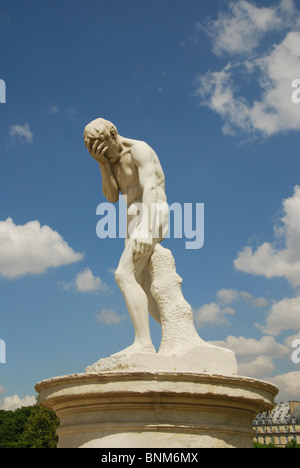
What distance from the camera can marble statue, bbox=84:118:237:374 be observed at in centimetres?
554

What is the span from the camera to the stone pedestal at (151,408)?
4645mm

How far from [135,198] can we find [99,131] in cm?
107

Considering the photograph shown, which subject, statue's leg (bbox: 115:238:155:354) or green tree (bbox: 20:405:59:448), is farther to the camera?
green tree (bbox: 20:405:59:448)

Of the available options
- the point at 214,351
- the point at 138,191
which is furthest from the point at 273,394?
the point at 138,191

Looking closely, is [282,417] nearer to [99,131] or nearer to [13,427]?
[13,427]

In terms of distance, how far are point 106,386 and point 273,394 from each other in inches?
87.7

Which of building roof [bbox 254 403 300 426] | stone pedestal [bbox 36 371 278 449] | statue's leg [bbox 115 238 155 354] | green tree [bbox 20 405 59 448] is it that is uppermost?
building roof [bbox 254 403 300 426]

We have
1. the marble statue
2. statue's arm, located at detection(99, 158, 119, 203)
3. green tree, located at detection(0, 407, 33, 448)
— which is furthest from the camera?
green tree, located at detection(0, 407, 33, 448)

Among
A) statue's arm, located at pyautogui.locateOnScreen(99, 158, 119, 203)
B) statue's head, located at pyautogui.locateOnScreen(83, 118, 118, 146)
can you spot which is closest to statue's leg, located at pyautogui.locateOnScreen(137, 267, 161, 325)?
statue's arm, located at pyautogui.locateOnScreen(99, 158, 119, 203)

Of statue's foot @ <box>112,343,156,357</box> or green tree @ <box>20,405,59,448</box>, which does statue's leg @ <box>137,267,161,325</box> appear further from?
green tree @ <box>20,405,59,448</box>

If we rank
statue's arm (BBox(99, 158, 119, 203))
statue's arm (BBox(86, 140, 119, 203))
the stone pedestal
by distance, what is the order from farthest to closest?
1. statue's arm (BBox(99, 158, 119, 203))
2. statue's arm (BBox(86, 140, 119, 203))
3. the stone pedestal

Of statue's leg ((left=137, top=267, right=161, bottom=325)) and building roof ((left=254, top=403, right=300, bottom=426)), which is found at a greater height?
building roof ((left=254, top=403, right=300, bottom=426))

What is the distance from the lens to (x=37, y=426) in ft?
124

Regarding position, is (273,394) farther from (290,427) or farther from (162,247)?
(290,427)
